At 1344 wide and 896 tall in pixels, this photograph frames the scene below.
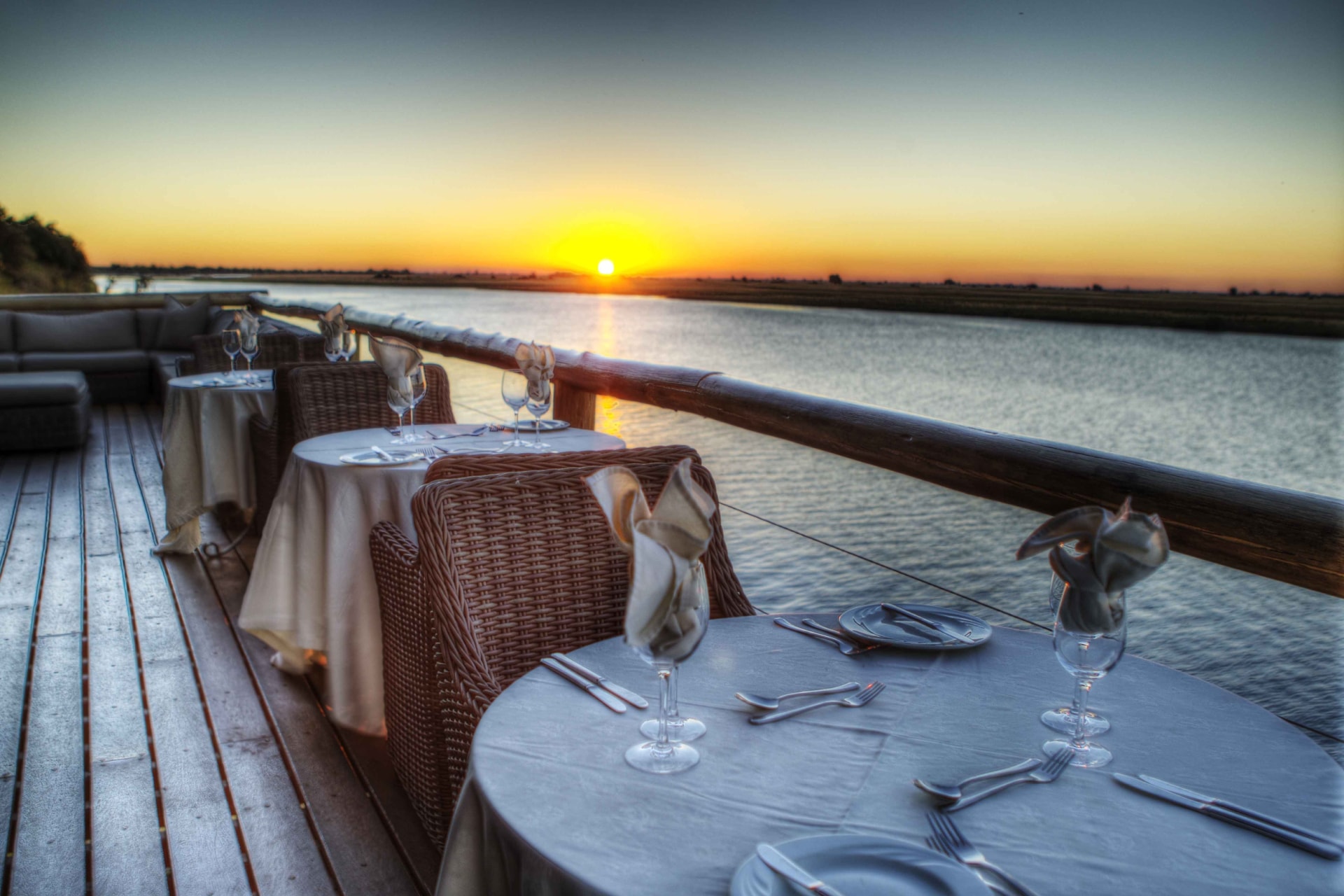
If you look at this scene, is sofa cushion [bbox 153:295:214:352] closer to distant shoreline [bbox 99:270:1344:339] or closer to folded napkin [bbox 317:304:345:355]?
distant shoreline [bbox 99:270:1344:339]

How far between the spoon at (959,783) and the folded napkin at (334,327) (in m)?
3.63

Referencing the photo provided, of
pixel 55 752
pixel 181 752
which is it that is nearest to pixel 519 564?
pixel 181 752

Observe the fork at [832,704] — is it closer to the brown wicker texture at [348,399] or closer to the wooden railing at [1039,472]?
the wooden railing at [1039,472]

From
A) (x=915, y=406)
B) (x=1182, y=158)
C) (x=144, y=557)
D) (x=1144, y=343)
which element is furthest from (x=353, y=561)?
(x=1144, y=343)

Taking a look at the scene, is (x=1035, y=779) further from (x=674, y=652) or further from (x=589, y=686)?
(x=589, y=686)

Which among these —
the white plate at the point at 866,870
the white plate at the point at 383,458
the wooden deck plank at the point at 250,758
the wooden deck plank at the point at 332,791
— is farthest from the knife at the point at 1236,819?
the white plate at the point at 383,458

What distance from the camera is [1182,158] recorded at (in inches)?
795

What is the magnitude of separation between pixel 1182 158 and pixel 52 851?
77.7 ft

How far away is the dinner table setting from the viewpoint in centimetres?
68

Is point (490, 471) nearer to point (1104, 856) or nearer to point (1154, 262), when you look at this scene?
point (1104, 856)

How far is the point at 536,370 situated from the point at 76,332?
708cm

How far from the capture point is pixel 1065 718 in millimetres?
932

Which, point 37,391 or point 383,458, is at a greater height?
point 383,458

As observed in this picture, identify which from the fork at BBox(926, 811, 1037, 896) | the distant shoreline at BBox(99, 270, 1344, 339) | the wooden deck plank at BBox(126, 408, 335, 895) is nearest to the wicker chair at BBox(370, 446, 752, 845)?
the wooden deck plank at BBox(126, 408, 335, 895)
